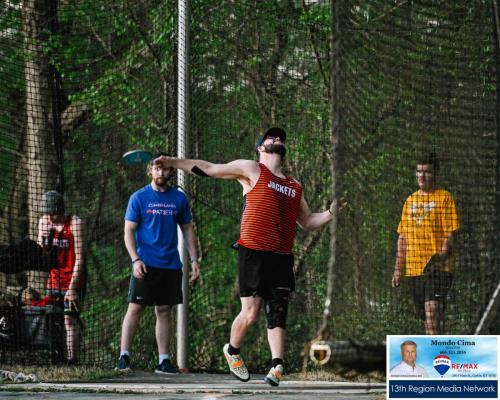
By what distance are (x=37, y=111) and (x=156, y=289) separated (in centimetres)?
332

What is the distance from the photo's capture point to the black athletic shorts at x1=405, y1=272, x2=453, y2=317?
8.62m

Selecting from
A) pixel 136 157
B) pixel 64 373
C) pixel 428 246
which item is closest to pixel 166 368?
pixel 64 373

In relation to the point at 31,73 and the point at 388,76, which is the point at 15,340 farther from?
the point at 388,76

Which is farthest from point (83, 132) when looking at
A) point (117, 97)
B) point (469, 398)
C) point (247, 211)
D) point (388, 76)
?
point (469, 398)

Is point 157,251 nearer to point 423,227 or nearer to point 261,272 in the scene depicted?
point 261,272

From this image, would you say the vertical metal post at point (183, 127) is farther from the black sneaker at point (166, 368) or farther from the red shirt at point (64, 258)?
the red shirt at point (64, 258)

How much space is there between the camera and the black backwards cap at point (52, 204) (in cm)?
1065

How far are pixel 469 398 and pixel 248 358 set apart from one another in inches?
189

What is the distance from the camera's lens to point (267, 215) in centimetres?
850

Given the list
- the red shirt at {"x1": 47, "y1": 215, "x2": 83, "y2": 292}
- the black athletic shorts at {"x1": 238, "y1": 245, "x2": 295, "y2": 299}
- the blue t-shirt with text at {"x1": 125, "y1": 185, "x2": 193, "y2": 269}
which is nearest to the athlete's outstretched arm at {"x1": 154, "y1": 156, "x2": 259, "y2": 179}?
the black athletic shorts at {"x1": 238, "y1": 245, "x2": 295, "y2": 299}

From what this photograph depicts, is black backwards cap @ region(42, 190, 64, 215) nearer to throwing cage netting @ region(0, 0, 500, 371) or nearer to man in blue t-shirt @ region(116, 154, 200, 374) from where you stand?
throwing cage netting @ region(0, 0, 500, 371)

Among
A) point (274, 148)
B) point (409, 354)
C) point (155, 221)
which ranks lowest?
point (409, 354)

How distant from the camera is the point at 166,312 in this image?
997 centimetres

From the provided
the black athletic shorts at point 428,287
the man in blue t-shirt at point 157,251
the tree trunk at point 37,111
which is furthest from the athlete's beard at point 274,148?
the tree trunk at point 37,111
